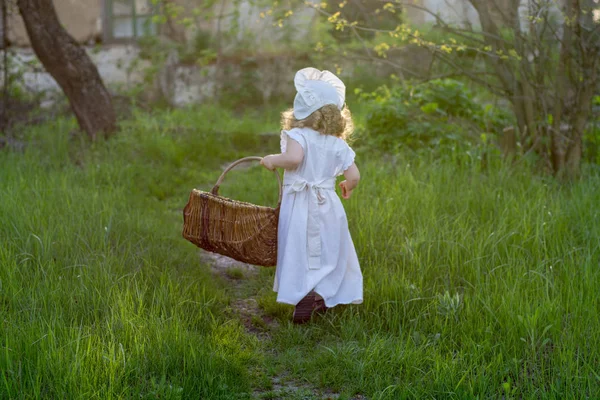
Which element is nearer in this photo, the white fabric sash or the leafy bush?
the white fabric sash

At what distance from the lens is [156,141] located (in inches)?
299

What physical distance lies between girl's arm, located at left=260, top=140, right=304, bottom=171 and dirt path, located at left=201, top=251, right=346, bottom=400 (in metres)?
0.90

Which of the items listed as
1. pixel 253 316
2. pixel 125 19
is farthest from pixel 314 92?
pixel 125 19

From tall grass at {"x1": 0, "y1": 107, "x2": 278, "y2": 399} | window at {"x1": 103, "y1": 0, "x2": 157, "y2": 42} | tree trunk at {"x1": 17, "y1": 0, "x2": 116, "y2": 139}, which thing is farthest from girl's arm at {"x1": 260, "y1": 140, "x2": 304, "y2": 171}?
window at {"x1": 103, "y1": 0, "x2": 157, "y2": 42}

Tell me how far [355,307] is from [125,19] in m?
10.4

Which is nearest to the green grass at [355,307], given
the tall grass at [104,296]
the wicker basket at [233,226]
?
the tall grass at [104,296]

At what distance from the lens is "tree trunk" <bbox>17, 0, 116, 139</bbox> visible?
7.30 meters

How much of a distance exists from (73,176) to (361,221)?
2705 mm

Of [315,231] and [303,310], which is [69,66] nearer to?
[315,231]

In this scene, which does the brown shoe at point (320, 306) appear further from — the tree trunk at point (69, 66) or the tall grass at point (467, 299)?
the tree trunk at point (69, 66)

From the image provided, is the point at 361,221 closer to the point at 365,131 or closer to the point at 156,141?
the point at 365,131

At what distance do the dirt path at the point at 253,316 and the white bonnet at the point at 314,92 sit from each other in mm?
1195

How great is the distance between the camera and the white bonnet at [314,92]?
3.69 m

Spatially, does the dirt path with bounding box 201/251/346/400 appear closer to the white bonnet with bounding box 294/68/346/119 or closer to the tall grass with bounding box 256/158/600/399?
the tall grass with bounding box 256/158/600/399
